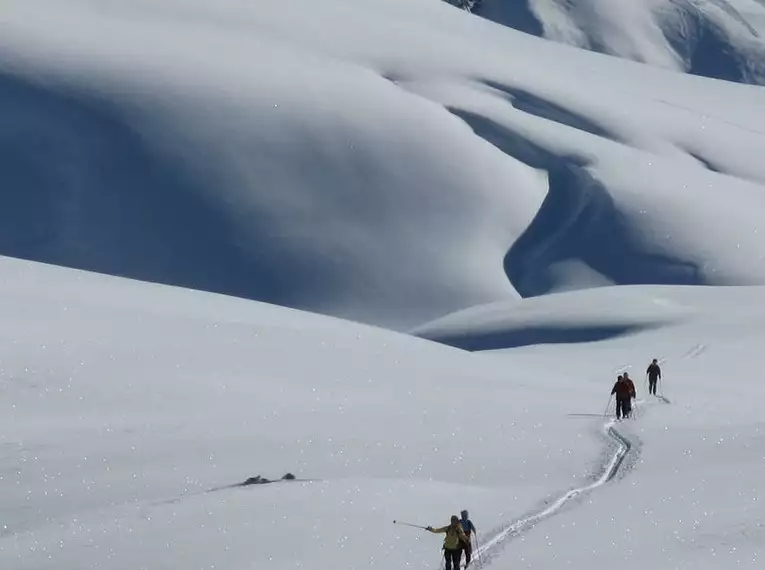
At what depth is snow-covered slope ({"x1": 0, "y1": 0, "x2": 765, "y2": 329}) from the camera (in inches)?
2625

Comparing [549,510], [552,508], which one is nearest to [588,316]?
[552,508]

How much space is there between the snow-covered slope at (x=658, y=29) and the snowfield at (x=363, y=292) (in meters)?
3.82

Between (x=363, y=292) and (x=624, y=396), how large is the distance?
35.9m

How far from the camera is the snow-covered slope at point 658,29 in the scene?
141 m

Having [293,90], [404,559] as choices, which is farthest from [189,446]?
[293,90]

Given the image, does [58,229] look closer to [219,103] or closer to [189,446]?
A: [219,103]

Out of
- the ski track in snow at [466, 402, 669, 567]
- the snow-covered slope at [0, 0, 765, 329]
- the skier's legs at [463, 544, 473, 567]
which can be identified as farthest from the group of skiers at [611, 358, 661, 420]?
the snow-covered slope at [0, 0, 765, 329]

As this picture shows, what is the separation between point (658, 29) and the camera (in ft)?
477

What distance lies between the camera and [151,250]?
6700cm

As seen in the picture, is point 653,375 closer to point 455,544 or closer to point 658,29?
point 455,544

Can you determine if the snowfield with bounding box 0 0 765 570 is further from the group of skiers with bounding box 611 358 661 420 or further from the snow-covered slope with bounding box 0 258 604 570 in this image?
the group of skiers with bounding box 611 358 661 420

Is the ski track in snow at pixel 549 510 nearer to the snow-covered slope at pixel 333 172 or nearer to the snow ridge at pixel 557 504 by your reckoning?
the snow ridge at pixel 557 504

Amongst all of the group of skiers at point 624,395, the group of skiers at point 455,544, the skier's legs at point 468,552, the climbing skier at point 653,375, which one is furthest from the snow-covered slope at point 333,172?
the group of skiers at point 455,544

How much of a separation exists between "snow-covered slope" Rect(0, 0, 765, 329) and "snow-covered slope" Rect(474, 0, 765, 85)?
55.0 meters
